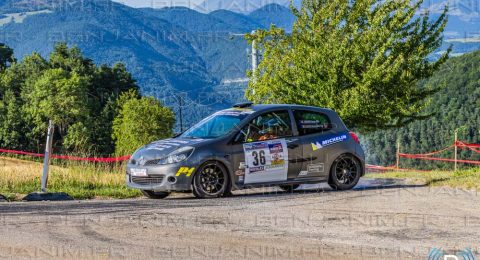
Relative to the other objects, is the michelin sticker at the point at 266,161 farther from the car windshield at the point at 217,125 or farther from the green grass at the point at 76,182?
the green grass at the point at 76,182

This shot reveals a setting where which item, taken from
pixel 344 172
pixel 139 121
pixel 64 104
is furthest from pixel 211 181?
pixel 139 121

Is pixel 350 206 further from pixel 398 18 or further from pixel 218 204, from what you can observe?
pixel 398 18

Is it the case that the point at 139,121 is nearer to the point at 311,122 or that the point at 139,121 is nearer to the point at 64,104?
the point at 64,104

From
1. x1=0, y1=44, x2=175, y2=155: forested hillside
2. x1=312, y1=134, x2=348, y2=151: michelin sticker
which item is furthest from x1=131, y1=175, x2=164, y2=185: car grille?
x1=0, y1=44, x2=175, y2=155: forested hillside

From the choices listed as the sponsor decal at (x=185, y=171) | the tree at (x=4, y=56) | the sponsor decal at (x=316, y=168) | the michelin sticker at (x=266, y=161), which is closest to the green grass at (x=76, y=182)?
the sponsor decal at (x=185, y=171)

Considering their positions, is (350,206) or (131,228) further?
(350,206)

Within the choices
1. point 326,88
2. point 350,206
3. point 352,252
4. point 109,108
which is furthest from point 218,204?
point 109,108

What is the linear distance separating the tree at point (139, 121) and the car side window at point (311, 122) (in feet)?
253

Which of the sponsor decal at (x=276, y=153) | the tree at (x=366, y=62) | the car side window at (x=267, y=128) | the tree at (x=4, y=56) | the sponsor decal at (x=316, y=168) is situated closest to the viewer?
the car side window at (x=267, y=128)

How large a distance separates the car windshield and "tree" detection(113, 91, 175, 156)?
3029 inches

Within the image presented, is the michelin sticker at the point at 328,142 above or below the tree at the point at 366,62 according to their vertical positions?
below

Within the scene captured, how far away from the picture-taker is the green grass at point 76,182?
14.0 m

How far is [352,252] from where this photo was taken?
693 cm

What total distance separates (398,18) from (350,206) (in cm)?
2405
